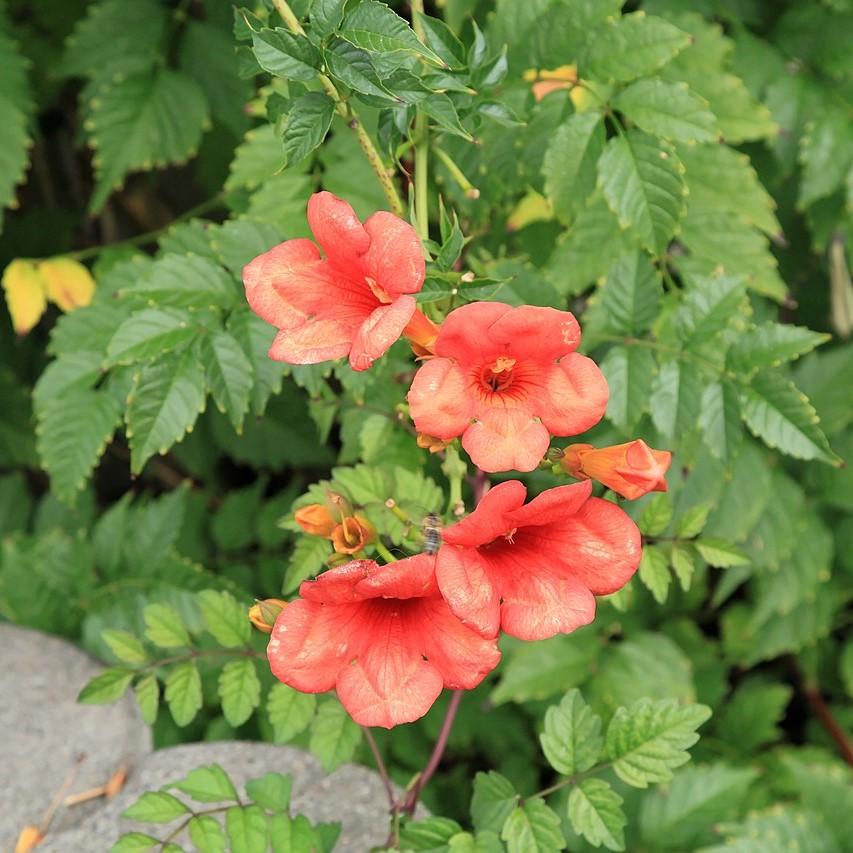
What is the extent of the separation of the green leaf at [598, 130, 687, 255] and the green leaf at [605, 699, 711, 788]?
0.64 meters

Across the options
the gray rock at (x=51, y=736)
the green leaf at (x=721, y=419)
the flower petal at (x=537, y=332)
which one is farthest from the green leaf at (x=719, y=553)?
the gray rock at (x=51, y=736)

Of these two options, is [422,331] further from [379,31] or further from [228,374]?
[228,374]

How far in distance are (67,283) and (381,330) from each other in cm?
132

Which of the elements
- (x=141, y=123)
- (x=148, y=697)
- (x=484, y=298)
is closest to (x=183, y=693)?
(x=148, y=697)

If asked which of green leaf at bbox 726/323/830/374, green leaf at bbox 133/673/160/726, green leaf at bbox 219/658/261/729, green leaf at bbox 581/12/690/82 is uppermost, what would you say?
green leaf at bbox 581/12/690/82

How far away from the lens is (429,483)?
1.31 m

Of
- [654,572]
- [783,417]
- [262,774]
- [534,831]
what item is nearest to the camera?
[534,831]

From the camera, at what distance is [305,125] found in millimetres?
1052

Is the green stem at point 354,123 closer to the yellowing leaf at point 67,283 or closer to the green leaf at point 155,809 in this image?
the green leaf at point 155,809

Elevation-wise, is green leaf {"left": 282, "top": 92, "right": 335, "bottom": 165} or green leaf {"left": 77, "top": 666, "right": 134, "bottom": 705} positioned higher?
green leaf {"left": 282, "top": 92, "right": 335, "bottom": 165}

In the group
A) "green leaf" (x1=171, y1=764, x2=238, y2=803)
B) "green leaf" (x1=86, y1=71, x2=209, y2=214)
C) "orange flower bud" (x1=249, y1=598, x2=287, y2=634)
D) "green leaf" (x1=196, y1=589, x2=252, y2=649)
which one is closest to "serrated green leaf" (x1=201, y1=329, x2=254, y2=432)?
"green leaf" (x1=196, y1=589, x2=252, y2=649)

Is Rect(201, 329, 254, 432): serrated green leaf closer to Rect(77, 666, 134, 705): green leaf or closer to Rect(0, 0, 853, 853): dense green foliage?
Rect(0, 0, 853, 853): dense green foliage

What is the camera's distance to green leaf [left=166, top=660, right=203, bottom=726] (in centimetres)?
132

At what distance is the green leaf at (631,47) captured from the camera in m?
1.49
